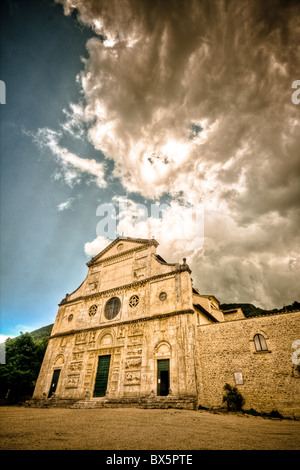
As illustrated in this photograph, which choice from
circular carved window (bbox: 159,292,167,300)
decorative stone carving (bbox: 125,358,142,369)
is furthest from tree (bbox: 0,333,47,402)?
circular carved window (bbox: 159,292,167,300)

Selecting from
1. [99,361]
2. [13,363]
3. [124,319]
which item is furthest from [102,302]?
[13,363]

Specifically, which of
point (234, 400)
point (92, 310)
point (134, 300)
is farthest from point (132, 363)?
point (92, 310)

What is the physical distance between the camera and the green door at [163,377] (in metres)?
15.5

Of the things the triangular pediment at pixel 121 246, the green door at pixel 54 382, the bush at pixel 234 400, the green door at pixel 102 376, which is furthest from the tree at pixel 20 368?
the bush at pixel 234 400

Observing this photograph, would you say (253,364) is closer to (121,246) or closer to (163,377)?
(163,377)

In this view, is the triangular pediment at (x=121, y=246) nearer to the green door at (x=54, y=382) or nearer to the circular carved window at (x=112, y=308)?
the circular carved window at (x=112, y=308)

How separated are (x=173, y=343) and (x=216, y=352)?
2.93 m

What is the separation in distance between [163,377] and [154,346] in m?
2.03

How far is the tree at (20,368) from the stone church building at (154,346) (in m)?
3.76

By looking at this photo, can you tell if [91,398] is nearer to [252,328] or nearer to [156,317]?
[156,317]

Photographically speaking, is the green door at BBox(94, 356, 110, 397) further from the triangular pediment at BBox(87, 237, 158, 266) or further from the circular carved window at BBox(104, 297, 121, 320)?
the triangular pediment at BBox(87, 237, 158, 266)

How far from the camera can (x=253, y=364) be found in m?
14.2

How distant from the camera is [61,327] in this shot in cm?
2459
